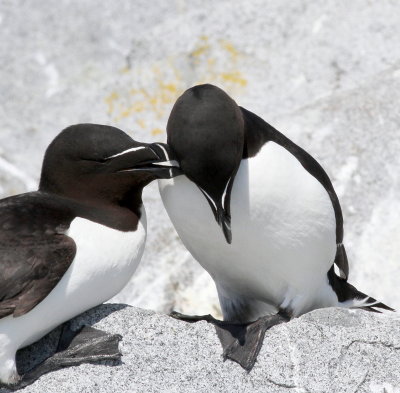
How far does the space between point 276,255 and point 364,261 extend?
2033 millimetres

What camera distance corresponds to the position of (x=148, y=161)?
15.0 ft

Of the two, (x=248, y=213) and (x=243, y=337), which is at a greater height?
(x=248, y=213)

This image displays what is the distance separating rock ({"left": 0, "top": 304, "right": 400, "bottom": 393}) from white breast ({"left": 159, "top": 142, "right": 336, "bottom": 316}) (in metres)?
0.31

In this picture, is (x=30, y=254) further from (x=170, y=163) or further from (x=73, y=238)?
(x=170, y=163)

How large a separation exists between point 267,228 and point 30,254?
1148 mm

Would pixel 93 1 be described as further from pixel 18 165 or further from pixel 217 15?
pixel 18 165

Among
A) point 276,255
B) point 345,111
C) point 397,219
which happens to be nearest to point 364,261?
point 397,219

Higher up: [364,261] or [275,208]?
[275,208]

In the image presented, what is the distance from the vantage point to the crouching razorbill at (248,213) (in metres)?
4.30

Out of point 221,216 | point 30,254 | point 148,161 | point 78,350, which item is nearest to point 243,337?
point 221,216

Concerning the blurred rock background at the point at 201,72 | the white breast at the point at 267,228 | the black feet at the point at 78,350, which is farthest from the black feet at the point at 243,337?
the blurred rock background at the point at 201,72

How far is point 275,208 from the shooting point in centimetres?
479

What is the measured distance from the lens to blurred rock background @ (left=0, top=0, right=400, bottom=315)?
727 cm

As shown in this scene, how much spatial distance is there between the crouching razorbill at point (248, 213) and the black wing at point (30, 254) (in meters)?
0.59
